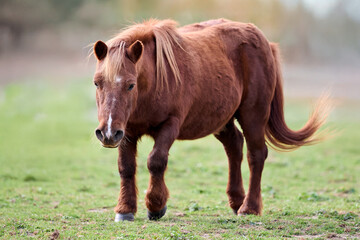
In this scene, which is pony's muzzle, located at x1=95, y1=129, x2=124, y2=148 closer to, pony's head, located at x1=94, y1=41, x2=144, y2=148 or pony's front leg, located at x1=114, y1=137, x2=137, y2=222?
pony's head, located at x1=94, y1=41, x2=144, y2=148

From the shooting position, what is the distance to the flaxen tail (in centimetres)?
741

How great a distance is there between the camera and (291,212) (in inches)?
269

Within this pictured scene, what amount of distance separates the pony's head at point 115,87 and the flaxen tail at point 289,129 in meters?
2.48

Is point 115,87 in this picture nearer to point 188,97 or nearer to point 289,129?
point 188,97

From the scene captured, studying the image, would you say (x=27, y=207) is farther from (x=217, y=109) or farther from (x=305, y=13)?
(x=305, y=13)

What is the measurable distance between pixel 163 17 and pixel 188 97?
143 ft

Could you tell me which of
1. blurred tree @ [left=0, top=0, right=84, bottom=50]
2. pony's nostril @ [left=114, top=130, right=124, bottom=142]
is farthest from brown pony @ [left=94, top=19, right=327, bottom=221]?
blurred tree @ [left=0, top=0, right=84, bottom=50]

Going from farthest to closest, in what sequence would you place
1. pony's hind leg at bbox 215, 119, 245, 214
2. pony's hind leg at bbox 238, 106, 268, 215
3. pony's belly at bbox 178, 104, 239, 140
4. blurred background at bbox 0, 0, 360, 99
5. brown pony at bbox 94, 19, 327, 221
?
1. blurred background at bbox 0, 0, 360, 99
2. pony's hind leg at bbox 215, 119, 245, 214
3. pony's hind leg at bbox 238, 106, 268, 215
4. pony's belly at bbox 178, 104, 239, 140
5. brown pony at bbox 94, 19, 327, 221

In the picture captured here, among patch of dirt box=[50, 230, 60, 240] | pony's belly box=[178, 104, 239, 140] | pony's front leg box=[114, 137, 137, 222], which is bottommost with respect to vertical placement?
patch of dirt box=[50, 230, 60, 240]

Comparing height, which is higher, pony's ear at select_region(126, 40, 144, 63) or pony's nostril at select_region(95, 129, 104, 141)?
pony's ear at select_region(126, 40, 144, 63)

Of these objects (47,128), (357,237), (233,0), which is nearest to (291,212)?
(357,237)

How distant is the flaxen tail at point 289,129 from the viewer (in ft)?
24.3

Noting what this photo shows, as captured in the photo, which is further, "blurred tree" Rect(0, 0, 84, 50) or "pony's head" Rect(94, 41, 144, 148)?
"blurred tree" Rect(0, 0, 84, 50)

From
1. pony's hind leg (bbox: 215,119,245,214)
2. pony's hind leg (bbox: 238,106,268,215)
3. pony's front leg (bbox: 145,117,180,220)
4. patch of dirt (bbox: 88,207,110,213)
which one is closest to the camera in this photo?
pony's front leg (bbox: 145,117,180,220)
